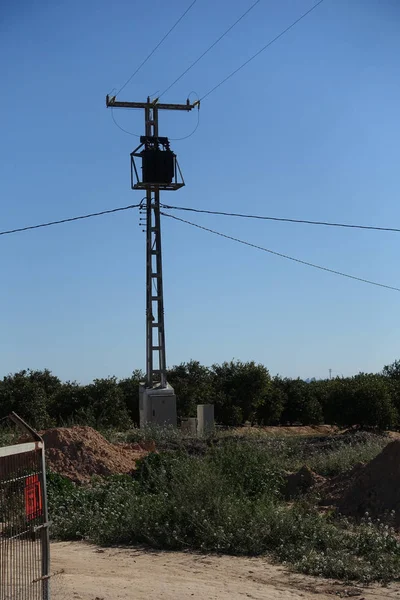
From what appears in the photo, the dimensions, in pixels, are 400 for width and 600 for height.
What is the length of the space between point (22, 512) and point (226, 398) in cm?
3507

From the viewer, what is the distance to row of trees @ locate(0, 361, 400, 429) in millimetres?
33406

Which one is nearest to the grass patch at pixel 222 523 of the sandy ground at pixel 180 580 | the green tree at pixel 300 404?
the sandy ground at pixel 180 580

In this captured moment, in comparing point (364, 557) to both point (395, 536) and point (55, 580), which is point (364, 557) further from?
point (55, 580)

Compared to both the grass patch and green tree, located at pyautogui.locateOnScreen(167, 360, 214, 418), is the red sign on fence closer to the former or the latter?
the grass patch

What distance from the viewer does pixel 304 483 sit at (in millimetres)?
14641

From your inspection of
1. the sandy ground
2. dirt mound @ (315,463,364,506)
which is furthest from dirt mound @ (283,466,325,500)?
the sandy ground

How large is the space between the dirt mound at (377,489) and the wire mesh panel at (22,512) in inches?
281

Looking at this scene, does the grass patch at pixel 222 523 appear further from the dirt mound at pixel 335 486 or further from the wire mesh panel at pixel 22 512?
the wire mesh panel at pixel 22 512

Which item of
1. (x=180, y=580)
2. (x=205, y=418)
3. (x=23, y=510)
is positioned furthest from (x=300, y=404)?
(x=23, y=510)

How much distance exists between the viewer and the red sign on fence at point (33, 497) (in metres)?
6.20

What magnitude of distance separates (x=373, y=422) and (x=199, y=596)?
28.8m

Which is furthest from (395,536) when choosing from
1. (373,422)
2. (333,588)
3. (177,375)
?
(177,375)

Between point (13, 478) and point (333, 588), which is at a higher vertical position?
point (13, 478)

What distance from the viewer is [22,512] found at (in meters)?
6.43
